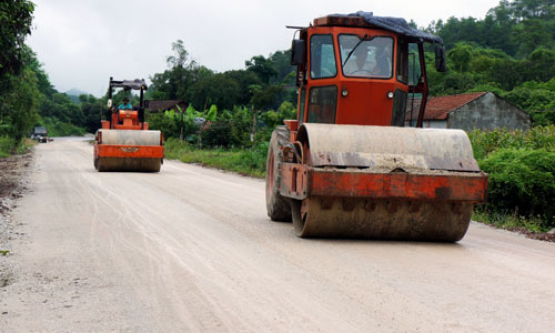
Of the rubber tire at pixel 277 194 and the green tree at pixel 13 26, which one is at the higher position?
the green tree at pixel 13 26

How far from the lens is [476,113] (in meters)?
45.6

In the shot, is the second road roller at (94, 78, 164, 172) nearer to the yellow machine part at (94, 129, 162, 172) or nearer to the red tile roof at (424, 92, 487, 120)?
the yellow machine part at (94, 129, 162, 172)

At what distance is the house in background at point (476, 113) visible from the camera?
44781mm

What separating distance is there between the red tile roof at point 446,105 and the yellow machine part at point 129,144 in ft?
86.6

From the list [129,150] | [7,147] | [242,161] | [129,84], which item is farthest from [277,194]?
[7,147]

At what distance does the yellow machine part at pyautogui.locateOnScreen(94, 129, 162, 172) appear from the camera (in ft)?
69.8

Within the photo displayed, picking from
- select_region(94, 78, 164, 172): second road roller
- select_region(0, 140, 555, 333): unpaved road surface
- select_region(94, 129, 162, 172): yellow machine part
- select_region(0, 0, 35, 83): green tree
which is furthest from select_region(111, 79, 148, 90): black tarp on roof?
select_region(0, 140, 555, 333): unpaved road surface

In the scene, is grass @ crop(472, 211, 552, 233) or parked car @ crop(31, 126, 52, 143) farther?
parked car @ crop(31, 126, 52, 143)

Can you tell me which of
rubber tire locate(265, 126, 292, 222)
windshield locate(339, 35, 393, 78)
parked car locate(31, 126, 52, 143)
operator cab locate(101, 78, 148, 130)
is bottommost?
parked car locate(31, 126, 52, 143)

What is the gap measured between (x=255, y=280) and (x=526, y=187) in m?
7.29

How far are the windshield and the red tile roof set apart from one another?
35898mm

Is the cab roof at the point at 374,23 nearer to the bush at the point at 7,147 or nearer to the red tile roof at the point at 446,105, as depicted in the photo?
the bush at the point at 7,147

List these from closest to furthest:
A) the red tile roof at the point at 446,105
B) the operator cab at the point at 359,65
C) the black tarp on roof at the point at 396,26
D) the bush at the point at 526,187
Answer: the operator cab at the point at 359,65 → the black tarp on roof at the point at 396,26 → the bush at the point at 526,187 → the red tile roof at the point at 446,105

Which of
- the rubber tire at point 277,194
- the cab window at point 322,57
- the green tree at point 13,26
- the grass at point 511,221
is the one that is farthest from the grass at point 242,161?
the cab window at point 322,57
